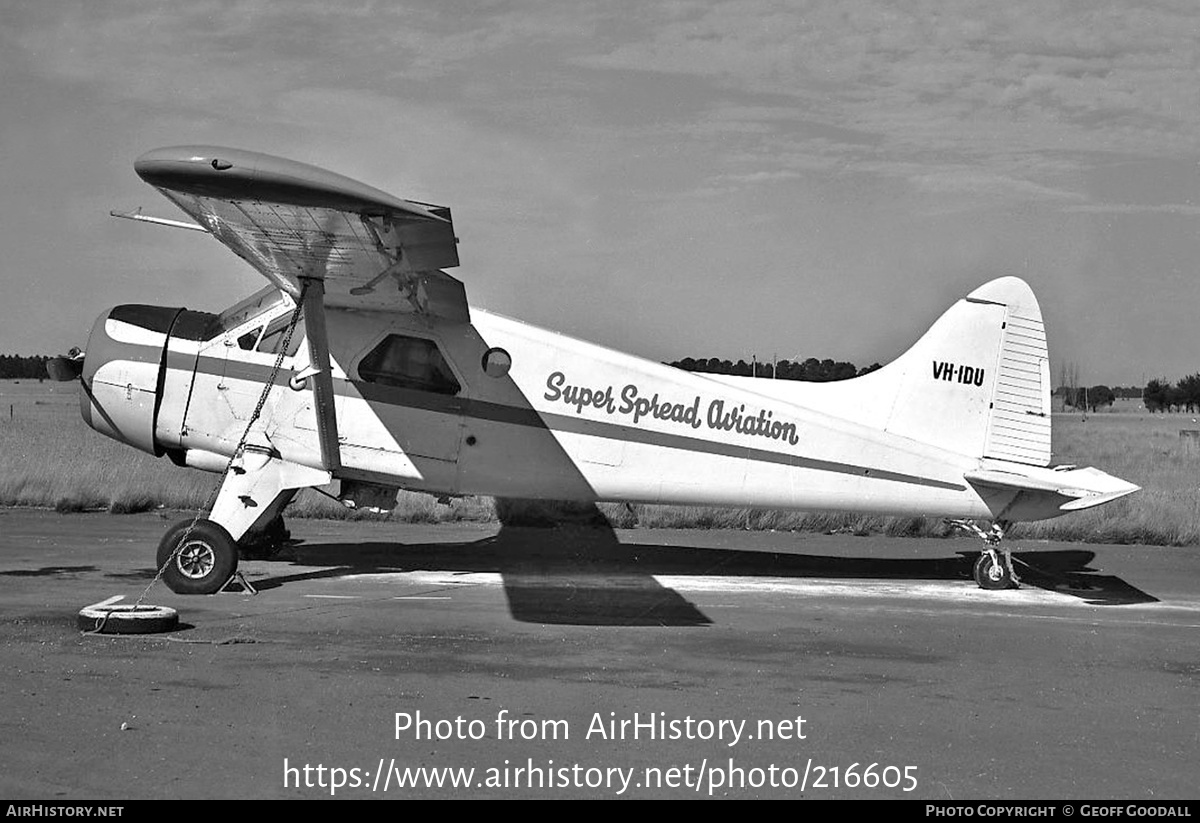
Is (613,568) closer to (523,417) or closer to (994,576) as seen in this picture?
(523,417)

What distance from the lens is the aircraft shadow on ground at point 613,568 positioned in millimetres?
9898

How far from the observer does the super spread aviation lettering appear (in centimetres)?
1108

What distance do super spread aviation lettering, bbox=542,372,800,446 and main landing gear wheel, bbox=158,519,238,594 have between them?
3.12m

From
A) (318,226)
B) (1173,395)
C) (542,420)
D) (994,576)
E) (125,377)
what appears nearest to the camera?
(318,226)

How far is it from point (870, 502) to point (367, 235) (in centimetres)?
532

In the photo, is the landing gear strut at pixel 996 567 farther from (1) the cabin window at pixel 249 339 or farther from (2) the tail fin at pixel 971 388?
(1) the cabin window at pixel 249 339

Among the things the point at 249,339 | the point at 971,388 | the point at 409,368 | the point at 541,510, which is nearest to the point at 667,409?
the point at 409,368

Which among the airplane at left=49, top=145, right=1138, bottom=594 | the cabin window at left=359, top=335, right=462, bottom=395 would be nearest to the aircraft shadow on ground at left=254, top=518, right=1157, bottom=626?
the airplane at left=49, top=145, right=1138, bottom=594

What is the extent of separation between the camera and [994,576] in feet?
37.6

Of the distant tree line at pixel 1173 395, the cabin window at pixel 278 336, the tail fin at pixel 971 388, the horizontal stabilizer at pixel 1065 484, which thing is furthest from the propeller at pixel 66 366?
the distant tree line at pixel 1173 395

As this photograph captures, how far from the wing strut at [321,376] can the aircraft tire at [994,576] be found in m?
6.06

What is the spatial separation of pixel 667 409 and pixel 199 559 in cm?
424

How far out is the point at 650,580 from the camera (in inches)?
449
